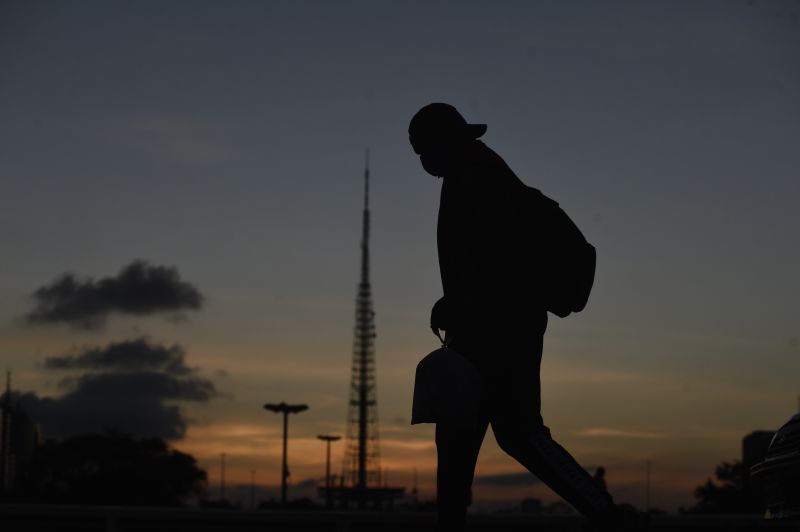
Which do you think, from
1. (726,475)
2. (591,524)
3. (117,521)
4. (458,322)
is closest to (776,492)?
(591,524)

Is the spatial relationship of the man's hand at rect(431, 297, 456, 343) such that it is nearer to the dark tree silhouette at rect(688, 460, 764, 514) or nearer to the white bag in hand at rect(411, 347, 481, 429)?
the white bag in hand at rect(411, 347, 481, 429)

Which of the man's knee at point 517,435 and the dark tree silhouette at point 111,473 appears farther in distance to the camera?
the dark tree silhouette at point 111,473

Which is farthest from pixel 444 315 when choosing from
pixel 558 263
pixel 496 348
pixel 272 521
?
pixel 272 521

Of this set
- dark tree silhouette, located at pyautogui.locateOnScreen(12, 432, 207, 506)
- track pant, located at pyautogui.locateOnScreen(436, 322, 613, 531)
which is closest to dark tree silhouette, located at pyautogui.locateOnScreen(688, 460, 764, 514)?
dark tree silhouette, located at pyautogui.locateOnScreen(12, 432, 207, 506)

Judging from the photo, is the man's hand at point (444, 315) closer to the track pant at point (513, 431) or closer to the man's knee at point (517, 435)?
the track pant at point (513, 431)

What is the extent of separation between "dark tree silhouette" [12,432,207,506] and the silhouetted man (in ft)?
362

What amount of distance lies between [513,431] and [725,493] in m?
92.1

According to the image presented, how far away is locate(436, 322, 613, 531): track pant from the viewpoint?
4184 mm

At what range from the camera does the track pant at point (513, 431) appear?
4184 millimetres

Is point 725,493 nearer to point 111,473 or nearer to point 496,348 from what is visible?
point 111,473

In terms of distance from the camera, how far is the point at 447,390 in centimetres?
417

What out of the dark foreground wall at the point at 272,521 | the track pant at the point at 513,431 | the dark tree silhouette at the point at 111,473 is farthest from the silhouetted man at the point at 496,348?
the dark tree silhouette at the point at 111,473

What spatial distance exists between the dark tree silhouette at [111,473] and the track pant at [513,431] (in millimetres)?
110408

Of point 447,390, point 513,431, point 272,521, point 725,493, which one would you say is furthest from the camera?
point 725,493
